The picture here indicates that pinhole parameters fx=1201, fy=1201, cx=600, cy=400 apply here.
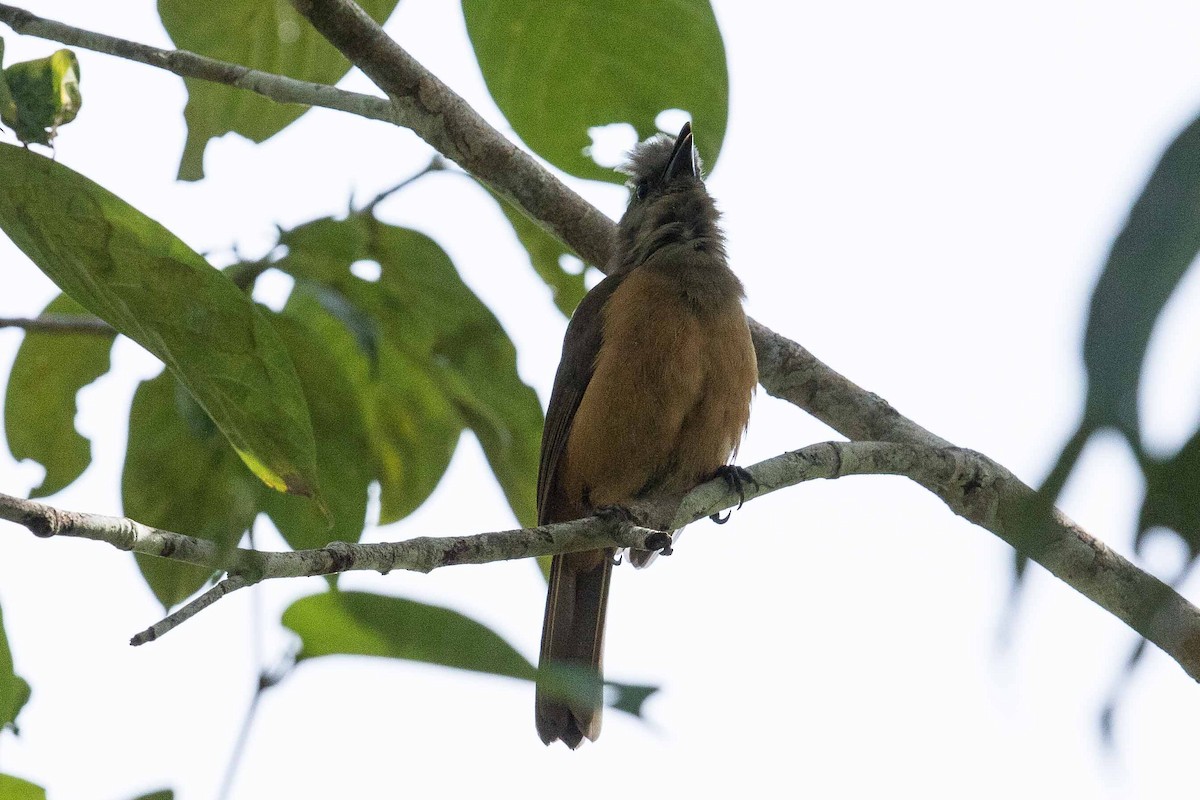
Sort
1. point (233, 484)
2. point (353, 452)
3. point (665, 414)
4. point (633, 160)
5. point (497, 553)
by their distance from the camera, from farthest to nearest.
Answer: point (633, 160), point (665, 414), point (353, 452), point (233, 484), point (497, 553)

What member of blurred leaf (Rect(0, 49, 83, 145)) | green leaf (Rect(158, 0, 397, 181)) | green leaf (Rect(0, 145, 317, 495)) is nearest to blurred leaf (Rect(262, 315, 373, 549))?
green leaf (Rect(158, 0, 397, 181))

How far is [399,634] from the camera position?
1488 mm

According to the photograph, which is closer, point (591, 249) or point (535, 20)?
point (535, 20)

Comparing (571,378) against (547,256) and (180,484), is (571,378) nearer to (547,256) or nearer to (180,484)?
(547,256)

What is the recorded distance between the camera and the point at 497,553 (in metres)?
2.50

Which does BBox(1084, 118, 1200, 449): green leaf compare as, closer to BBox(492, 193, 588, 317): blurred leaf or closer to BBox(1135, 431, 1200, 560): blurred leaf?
BBox(1135, 431, 1200, 560): blurred leaf

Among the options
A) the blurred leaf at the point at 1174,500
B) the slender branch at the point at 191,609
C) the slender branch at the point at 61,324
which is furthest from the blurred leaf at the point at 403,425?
the blurred leaf at the point at 1174,500

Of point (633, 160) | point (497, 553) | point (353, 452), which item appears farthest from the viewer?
point (633, 160)

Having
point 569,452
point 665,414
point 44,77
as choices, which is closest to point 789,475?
point 665,414

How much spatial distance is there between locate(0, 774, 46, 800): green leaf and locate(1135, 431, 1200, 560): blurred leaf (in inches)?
84.3

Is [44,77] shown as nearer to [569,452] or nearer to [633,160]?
[569,452]

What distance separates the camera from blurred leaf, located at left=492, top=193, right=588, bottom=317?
3.75m

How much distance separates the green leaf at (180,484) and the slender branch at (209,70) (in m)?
0.85

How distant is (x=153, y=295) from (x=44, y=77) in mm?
528
